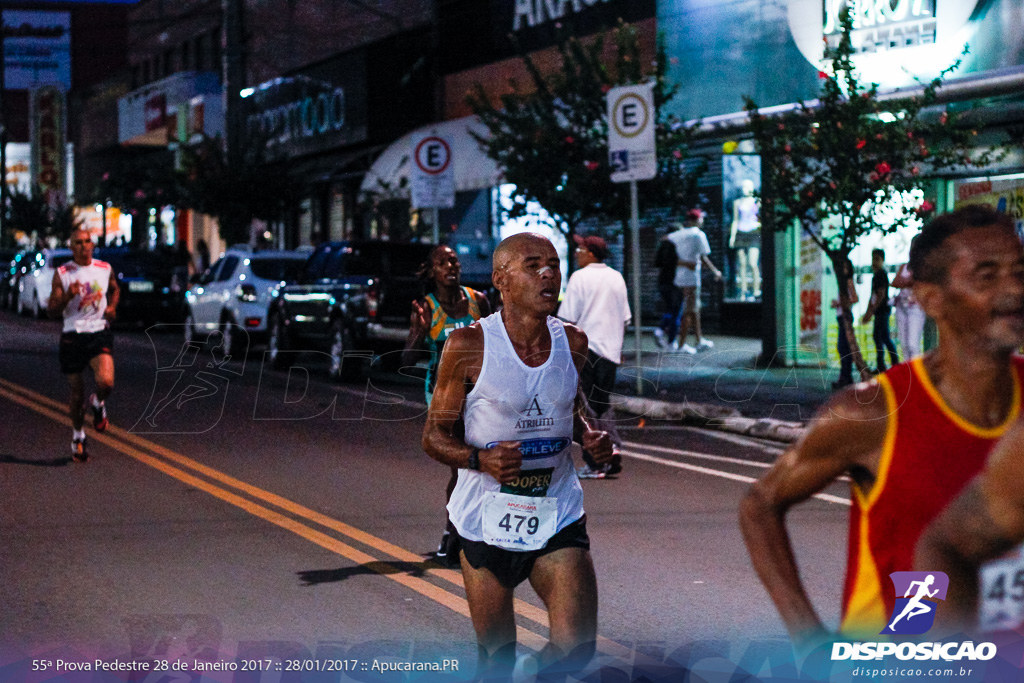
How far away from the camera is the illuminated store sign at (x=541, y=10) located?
2553 cm

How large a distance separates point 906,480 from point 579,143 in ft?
53.7

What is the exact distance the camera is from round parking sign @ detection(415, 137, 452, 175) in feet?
64.5

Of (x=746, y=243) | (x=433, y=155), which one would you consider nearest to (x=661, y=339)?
(x=746, y=243)

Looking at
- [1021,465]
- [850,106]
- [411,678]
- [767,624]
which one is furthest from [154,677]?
[850,106]

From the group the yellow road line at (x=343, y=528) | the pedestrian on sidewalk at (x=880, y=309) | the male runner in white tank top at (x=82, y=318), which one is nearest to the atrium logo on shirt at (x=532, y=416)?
the yellow road line at (x=343, y=528)

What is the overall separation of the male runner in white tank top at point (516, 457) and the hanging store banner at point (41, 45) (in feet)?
276

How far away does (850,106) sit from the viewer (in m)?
14.6

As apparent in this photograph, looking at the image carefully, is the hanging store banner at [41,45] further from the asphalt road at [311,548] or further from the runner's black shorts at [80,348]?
the runner's black shorts at [80,348]

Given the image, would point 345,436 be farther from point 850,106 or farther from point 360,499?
point 850,106

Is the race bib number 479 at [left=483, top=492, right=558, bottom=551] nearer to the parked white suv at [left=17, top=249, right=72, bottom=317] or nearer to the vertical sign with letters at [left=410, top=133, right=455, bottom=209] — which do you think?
the vertical sign with letters at [left=410, top=133, right=455, bottom=209]

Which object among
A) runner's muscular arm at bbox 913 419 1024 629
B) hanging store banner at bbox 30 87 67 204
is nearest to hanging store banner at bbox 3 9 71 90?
hanging store banner at bbox 30 87 67 204

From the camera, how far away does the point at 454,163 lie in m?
27.8

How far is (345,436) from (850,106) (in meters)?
6.08

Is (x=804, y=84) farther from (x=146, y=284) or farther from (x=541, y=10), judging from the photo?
(x=146, y=284)
